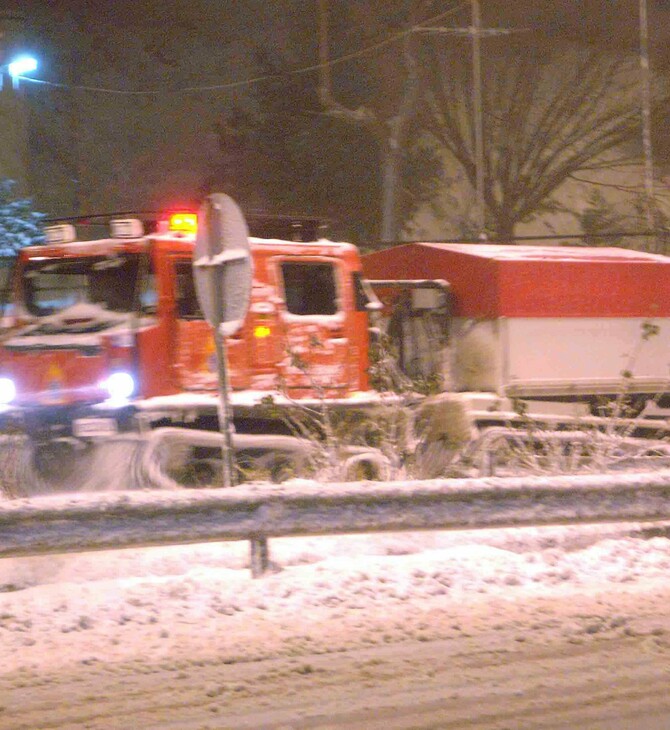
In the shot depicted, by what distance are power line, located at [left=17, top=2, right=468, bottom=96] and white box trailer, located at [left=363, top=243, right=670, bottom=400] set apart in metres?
15.4

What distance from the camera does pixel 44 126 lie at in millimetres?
28688


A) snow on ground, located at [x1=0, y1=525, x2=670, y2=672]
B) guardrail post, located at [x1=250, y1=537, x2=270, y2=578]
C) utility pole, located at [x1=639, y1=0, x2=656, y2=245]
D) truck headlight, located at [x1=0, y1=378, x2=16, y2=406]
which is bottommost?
snow on ground, located at [x1=0, y1=525, x2=670, y2=672]

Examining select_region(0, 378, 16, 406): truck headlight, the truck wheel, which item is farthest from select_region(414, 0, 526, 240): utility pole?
the truck wheel

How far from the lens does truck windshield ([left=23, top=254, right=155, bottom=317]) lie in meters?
9.41

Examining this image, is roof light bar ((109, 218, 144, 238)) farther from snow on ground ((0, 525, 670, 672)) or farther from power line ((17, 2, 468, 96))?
power line ((17, 2, 468, 96))

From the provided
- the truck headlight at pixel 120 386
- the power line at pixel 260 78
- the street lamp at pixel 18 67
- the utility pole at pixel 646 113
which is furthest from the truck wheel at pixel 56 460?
the utility pole at pixel 646 113

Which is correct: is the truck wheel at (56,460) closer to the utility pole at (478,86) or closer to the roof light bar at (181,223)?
the roof light bar at (181,223)

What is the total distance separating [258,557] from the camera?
6570 millimetres

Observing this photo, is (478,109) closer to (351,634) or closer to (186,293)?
(186,293)

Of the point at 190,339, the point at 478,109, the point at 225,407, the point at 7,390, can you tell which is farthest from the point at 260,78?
the point at 225,407

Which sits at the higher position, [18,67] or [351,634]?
[18,67]

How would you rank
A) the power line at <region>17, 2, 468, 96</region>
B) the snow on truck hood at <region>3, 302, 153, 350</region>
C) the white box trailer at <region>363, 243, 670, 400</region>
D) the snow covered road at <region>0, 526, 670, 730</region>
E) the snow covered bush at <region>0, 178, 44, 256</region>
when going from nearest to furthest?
the snow covered road at <region>0, 526, 670, 730</region>
the snow on truck hood at <region>3, 302, 153, 350</region>
the white box trailer at <region>363, 243, 670, 400</region>
the snow covered bush at <region>0, 178, 44, 256</region>
the power line at <region>17, 2, 468, 96</region>

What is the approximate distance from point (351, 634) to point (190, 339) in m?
4.22

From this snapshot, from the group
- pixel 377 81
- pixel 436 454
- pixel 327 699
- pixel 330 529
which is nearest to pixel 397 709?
pixel 327 699
